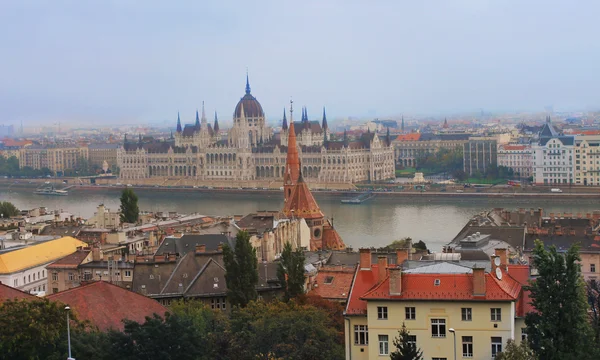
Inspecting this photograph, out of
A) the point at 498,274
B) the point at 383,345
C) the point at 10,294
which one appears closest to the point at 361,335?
the point at 383,345

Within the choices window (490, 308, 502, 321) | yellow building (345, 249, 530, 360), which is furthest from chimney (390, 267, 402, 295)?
window (490, 308, 502, 321)

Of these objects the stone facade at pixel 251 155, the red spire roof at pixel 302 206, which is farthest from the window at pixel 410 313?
the stone facade at pixel 251 155

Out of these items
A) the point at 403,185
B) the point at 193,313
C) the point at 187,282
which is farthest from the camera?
the point at 403,185

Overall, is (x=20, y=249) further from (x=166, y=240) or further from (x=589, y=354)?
(x=589, y=354)

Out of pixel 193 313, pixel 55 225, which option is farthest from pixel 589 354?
pixel 55 225

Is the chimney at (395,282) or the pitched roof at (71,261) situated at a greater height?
the chimney at (395,282)

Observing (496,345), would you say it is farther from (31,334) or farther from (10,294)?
(10,294)

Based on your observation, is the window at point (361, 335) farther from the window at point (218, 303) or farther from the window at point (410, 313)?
the window at point (218, 303)
